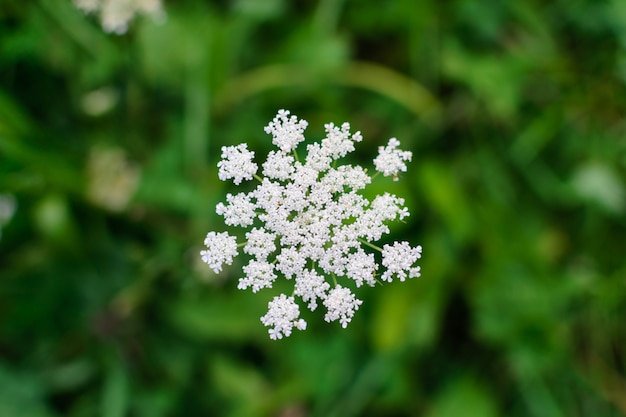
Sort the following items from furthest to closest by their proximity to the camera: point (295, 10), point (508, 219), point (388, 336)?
point (295, 10), point (508, 219), point (388, 336)

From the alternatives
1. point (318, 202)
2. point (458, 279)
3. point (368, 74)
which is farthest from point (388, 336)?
point (318, 202)

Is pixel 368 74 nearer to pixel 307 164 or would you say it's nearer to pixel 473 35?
pixel 473 35

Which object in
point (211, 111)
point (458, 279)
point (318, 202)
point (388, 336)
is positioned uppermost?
point (211, 111)

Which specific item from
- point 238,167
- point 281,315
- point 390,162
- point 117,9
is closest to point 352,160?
point 117,9

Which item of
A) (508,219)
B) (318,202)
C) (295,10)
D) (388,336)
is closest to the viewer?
(318,202)

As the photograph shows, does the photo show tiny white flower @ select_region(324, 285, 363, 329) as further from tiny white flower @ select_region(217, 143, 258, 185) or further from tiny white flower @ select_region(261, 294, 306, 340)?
tiny white flower @ select_region(217, 143, 258, 185)

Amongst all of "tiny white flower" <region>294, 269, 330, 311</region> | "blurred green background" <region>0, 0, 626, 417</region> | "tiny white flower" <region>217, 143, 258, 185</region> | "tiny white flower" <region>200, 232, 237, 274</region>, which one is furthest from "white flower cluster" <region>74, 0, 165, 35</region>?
"tiny white flower" <region>294, 269, 330, 311</region>

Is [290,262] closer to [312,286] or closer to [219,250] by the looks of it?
[312,286]
